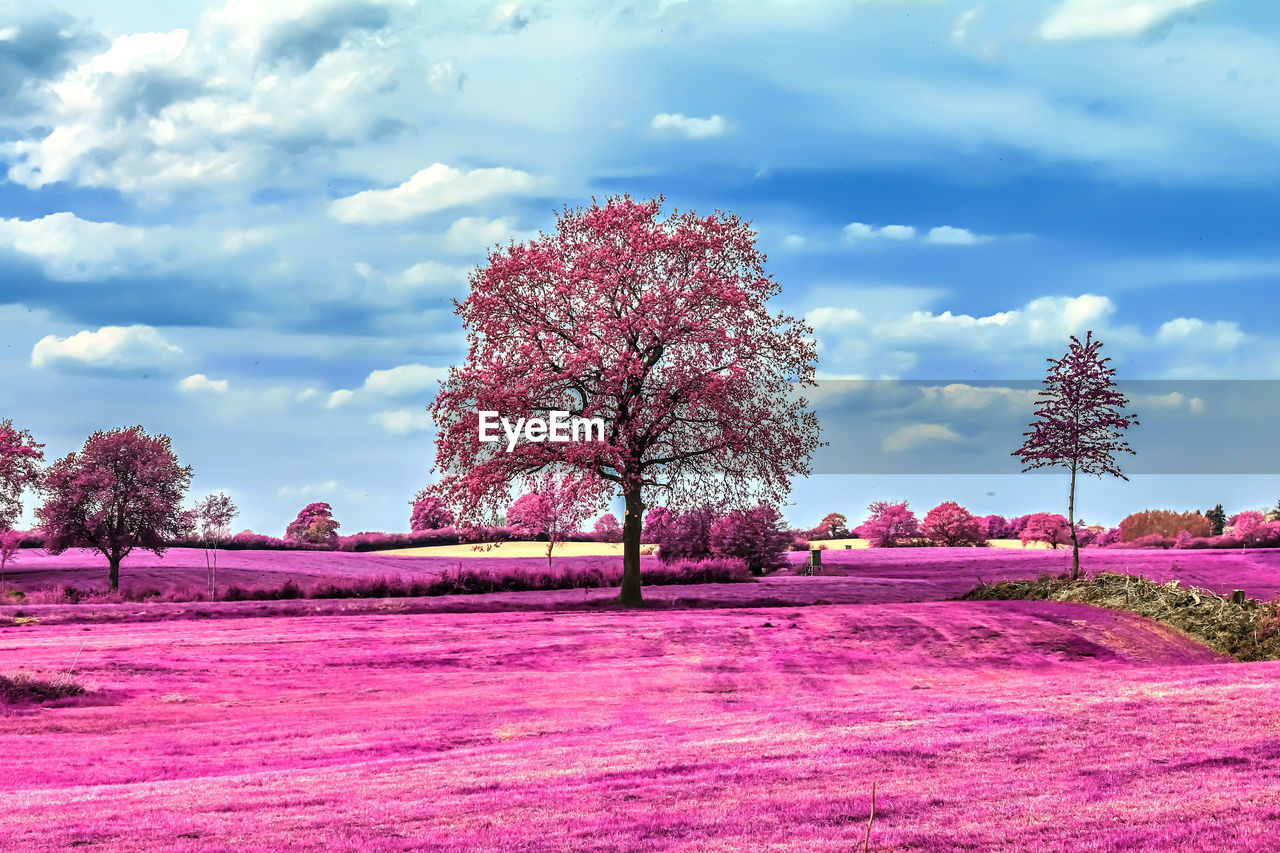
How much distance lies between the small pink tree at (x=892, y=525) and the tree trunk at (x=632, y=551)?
39.3 metres

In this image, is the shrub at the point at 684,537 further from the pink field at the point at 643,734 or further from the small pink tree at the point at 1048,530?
the small pink tree at the point at 1048,530

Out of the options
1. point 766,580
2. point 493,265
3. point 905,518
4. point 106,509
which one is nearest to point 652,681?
point 493,265

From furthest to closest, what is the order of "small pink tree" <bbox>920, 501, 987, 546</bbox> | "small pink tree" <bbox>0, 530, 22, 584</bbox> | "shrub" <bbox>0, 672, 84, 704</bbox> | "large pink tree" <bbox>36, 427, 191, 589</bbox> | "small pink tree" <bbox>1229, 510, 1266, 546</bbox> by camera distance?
1. "small pink tree" <bbox>920, 501, 987, 546</bbox>
2. "small pink tree" <bbox>1229, 510, 1266, 546</bbox>
3. "small pink tree" <bbox>0, 530, 22, 584</bbox>
4. "large pink tree" <bbox>36, 427, 191, 589</bbox>
5. "shrub" <bbox>0, 672, 84, 704</bbox>

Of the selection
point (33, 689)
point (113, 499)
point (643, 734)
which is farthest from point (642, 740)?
point (113, 499)

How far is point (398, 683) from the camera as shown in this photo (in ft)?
61.7

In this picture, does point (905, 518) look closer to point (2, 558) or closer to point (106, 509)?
point (106, 509)

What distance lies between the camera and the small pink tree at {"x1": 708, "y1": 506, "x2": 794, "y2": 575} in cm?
4381

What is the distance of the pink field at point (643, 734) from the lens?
837 centimetres

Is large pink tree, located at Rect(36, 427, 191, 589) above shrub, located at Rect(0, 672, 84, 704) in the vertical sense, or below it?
above

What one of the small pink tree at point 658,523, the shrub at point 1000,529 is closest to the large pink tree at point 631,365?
the small pink tree at point 658,523

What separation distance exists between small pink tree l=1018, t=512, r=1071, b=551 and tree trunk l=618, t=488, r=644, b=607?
4494cm

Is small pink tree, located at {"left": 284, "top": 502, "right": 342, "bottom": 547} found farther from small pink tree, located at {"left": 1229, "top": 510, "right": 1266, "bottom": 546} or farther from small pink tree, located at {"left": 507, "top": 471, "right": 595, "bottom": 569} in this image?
small pink tree, located at {"left": 1229, "top": 510, "right": 1266, "bottom": 546}

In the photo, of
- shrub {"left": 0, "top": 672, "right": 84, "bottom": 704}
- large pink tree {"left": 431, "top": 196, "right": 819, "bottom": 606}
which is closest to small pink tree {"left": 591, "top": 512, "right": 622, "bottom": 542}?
large pink tree {"left": 431, "top": 196, "right": 819, "bottom": 606}

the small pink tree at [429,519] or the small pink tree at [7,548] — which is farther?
the small pink tree at [429,519]
